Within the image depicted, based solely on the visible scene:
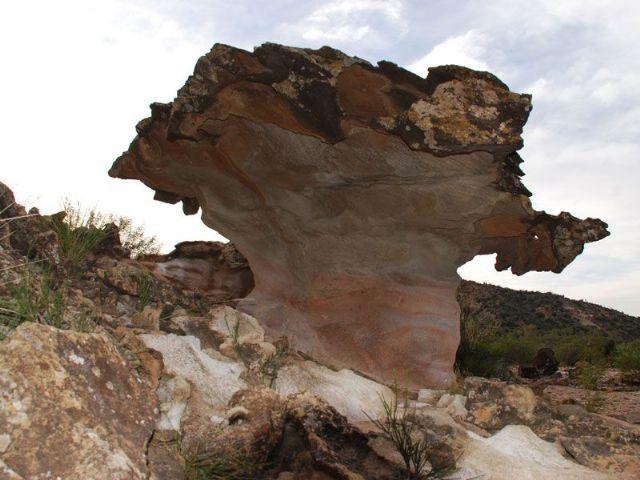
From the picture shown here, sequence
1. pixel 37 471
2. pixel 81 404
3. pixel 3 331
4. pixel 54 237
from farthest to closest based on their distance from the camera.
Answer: pixel 54 237 < pixel 3 331 < pixel 81 404 < pixel 37 471

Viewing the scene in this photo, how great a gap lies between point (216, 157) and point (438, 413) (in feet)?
7.84

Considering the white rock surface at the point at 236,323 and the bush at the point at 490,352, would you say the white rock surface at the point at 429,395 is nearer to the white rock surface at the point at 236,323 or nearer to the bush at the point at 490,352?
the white rock surface at the point at 236,323

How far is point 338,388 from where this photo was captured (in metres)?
3.88

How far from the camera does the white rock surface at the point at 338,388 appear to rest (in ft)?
12.0

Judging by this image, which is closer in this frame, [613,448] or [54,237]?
[613,448]

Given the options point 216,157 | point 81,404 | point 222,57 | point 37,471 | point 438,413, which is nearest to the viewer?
point 37,471

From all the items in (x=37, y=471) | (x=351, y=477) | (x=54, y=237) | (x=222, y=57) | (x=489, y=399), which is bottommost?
(x=37, y=471)

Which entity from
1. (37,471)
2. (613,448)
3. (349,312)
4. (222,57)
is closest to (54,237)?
(222,57)

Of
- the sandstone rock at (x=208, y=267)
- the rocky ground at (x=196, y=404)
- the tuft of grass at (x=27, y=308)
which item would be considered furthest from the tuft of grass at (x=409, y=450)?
the sandstone rock at (x=208, y=267)

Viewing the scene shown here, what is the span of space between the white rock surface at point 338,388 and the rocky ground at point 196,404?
12mm

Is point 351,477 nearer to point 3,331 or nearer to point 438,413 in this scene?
point 438,413

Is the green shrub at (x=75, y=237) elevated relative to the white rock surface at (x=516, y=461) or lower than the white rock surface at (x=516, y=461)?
elevated

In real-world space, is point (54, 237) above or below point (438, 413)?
above

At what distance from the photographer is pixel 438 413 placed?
3752 mm
